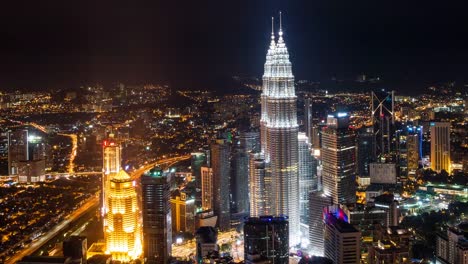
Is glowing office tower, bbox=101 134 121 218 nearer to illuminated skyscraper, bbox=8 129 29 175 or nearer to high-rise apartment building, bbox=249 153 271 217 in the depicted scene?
illuminated skyscraper, bbox=8 129 29 175

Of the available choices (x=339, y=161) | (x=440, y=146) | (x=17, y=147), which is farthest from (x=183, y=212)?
(x=440, y=146)

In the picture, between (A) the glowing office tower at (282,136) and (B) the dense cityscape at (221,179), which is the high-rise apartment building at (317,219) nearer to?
(B) the dense cityscape at (221,179)

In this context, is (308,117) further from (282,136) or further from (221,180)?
(221,180)

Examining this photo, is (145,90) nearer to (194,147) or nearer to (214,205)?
(194,147)

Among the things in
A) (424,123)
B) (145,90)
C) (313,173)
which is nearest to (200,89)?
(145,90)

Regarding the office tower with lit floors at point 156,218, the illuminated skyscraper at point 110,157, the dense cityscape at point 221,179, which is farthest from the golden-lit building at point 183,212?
the illuminated skyscraper at point 110,157
